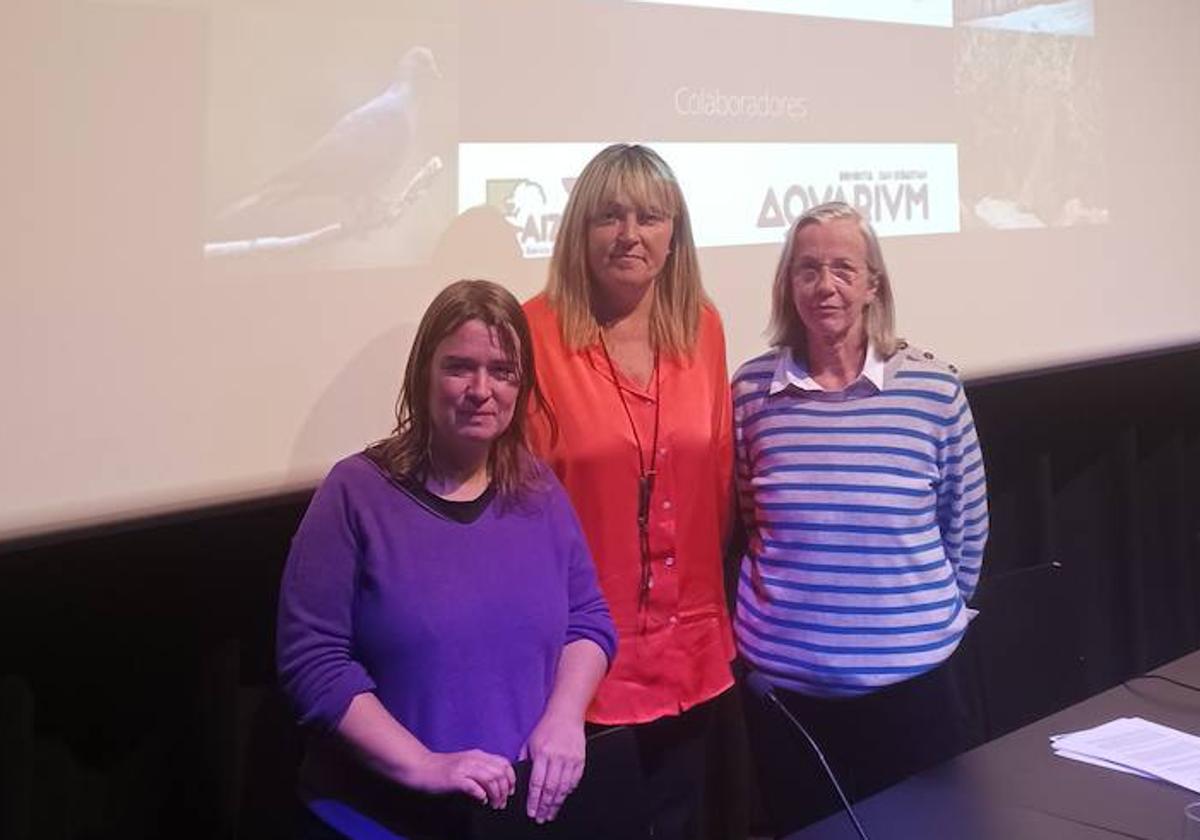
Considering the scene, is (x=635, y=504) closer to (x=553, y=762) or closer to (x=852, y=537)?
(x=852, y=537)

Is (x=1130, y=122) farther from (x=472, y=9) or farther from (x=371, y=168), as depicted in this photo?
(x=371, y=168)

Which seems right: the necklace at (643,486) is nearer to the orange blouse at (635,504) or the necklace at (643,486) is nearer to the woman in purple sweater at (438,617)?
the orange blouse at (635,504)

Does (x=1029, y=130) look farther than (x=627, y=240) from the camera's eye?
Yes

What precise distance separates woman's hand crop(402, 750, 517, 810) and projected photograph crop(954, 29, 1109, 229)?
2.00m

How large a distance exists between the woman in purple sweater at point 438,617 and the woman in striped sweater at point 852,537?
0.43 metres

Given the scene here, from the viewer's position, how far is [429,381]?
1594mm

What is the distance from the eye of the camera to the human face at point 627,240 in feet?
6.03

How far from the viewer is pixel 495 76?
2.12 metres

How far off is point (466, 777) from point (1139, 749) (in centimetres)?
96

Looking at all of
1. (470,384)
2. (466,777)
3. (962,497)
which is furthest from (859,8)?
(466,777)

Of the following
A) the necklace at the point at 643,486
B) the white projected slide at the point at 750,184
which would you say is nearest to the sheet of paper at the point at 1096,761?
the necklace at the point at 643,486

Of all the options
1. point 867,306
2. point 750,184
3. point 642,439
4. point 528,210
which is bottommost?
point 642,439

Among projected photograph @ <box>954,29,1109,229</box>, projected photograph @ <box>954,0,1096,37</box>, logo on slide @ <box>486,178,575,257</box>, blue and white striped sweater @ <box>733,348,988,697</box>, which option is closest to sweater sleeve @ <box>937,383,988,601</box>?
blue and white striped sweater @ <box>733,348,988,697</box>

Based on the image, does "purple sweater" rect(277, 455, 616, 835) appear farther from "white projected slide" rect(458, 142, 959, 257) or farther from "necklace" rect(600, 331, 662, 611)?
"white projected slide" rect(458, 142, 959, 257)
